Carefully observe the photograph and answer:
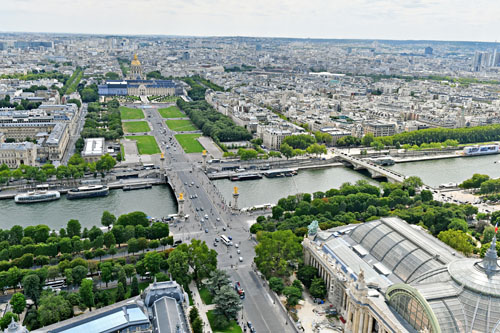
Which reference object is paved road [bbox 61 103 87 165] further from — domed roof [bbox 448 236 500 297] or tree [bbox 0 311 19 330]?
domed roof [bbox 448 236 500 297]

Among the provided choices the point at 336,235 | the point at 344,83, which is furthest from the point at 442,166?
the point at 344,83

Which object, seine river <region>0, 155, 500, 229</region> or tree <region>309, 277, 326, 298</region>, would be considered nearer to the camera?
tree <region>309, 277, 326, 298</region>

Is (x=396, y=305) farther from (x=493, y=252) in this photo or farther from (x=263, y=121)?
(x=263, y=121)

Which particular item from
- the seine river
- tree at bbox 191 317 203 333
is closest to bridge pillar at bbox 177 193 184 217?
the seine river

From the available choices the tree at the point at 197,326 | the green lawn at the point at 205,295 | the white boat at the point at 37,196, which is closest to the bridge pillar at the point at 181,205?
the green lawn at the point at 205,295

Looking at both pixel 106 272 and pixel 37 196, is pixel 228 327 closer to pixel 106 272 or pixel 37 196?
pixel 106 272

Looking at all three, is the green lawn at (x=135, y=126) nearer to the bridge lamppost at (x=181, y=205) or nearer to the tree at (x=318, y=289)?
the bridge lamppost at (x=181, y=205)
